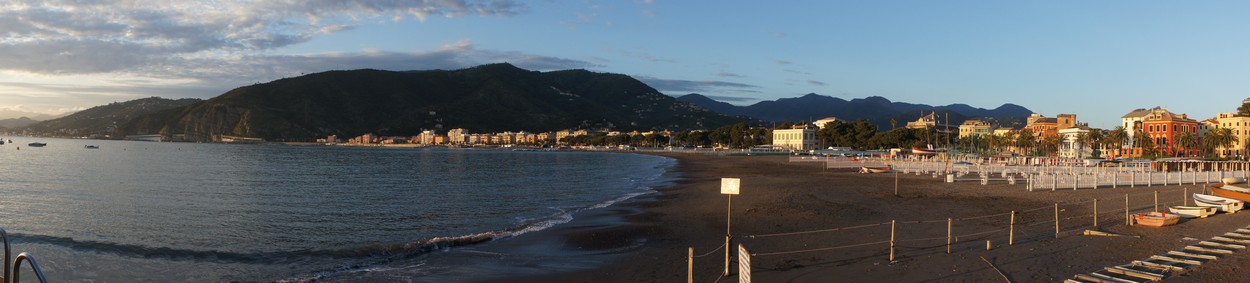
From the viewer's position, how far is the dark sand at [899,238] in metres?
10.7

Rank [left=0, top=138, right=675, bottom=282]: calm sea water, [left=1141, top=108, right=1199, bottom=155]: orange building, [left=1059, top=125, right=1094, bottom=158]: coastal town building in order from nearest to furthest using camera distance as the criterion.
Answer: [left=0, top=138, right=675, bottom=282]: calm sea water
[left=1141, top=108, right=1199, bottom=155]: orange building
[left=1059, top=125, right=1094, bottom=158]: coastal town building

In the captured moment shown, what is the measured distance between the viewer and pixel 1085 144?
8775 centimetres

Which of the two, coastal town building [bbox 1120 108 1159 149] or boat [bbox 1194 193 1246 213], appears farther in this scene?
coastal town building [bbox 1120 108 1159 149]

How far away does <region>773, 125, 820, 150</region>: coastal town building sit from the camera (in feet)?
424

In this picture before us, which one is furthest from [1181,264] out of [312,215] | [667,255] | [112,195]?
[112,195]

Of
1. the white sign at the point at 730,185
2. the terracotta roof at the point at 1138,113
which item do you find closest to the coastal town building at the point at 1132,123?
the terracotta roof at the point at 1138,113

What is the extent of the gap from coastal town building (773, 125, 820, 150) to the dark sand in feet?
340

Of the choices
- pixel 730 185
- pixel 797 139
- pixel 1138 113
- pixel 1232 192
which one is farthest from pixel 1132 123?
pixel 730 185

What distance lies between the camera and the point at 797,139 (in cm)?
13062

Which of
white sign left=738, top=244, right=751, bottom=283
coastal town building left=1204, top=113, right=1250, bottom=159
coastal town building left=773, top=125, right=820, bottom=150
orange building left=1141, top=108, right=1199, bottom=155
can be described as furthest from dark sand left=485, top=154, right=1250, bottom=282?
coastal town building left=773, top=125, right=820, bottom=150

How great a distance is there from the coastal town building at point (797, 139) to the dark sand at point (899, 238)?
4086 inches

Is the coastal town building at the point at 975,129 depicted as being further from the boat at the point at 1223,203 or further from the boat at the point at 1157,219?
the boat at the point at 1157,219

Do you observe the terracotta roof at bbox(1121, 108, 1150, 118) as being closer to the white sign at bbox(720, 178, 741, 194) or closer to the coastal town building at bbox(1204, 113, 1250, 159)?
the coastal town building at bbox(1204, 113, 1250, 159)

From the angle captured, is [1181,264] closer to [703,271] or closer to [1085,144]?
[703,271]
